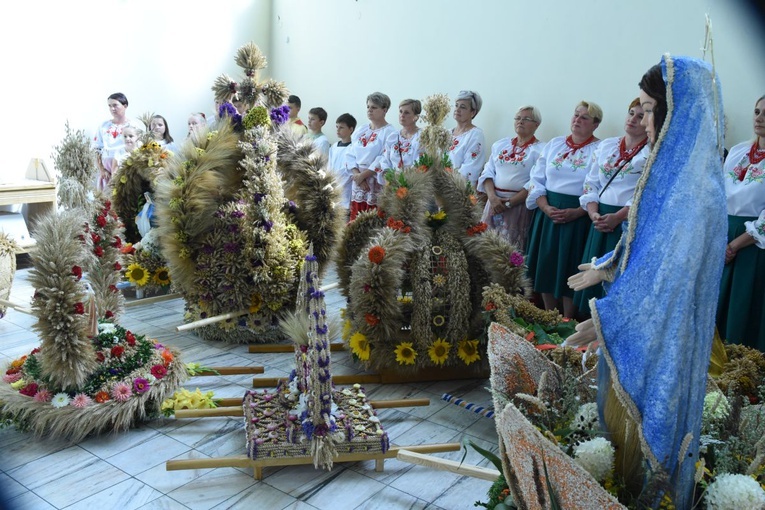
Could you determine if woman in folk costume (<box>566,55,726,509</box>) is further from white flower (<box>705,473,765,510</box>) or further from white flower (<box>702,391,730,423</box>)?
white flower (<box>702,391,730,423</box>)

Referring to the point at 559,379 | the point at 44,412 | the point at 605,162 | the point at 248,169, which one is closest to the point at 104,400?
the point at 44,412

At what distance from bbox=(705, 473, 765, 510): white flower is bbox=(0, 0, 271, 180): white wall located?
7.59m

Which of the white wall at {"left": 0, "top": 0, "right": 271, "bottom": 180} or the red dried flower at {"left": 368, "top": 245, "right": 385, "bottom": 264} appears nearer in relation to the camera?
the red dried flower at {"left": 368, "top": 245, "right": 385, "bottom": 264}

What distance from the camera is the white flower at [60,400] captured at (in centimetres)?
301

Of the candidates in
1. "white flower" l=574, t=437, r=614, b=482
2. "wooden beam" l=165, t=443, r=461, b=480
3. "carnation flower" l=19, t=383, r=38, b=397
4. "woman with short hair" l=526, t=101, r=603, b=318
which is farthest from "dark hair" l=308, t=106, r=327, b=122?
"white flower" l=574, t=437, r=614, b=482

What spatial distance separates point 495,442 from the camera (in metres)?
3.22

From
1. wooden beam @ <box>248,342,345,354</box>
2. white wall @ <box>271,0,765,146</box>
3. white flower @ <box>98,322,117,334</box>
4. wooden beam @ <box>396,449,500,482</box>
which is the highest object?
white wall @ <box>271,0,765,146</box>

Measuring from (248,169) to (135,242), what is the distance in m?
2.00

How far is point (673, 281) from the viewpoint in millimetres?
1651

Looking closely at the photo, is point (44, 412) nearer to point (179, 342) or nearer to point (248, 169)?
point (179, 342)

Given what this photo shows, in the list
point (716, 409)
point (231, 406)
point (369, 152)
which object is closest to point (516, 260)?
point (716, 409)

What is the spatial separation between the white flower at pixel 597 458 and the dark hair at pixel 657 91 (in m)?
0.88

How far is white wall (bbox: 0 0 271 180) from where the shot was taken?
762cm

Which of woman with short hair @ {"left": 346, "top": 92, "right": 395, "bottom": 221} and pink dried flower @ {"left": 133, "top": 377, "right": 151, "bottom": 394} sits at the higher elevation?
woman with short hair @ {"left": 346, "top": 92, "right": 395, "bottom": 221}
